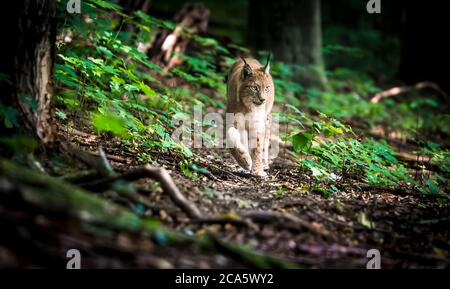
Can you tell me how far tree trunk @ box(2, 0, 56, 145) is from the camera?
12.3ft

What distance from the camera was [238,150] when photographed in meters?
6.28

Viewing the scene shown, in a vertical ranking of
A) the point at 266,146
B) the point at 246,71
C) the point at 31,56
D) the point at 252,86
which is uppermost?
the point at 31,56

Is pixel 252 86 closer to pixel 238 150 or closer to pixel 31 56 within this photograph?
pixel 238 150

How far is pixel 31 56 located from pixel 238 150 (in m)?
3.12

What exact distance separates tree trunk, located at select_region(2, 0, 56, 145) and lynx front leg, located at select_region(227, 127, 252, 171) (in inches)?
114

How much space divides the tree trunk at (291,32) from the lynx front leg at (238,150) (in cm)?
582

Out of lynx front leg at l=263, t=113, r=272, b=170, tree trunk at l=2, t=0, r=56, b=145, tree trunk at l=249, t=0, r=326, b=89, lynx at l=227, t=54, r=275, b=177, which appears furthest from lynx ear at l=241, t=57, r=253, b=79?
tree trunk at l=249, t=0, r=326, b=89

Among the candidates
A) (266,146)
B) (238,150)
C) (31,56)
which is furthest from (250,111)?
(31,56)

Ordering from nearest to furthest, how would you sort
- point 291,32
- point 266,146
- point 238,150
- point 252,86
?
point 238,150 < point 252,86 < point 266,146 < point 291,32

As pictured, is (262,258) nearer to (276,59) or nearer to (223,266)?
(223,266)

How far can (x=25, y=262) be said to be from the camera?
8.63 feet

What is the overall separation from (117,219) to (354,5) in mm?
21201

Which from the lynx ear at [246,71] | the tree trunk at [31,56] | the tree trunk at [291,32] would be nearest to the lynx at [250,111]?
the lynx ear at [246,71]
